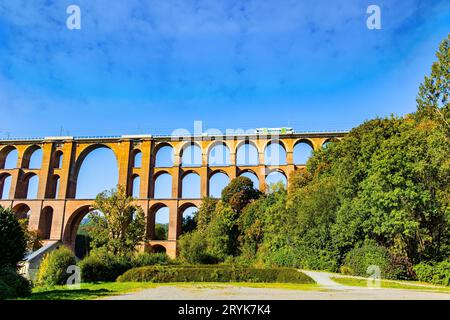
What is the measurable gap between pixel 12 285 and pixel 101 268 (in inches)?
307

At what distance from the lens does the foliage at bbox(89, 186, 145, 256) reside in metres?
23.9

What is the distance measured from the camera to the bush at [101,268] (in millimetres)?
16281

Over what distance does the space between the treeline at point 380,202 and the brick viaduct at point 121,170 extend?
1690 centimetres

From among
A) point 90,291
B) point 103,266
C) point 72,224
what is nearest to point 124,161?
point 72,224

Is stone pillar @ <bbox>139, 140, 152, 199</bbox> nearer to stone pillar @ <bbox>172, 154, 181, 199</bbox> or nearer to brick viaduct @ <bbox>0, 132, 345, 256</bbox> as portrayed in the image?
brick viaduct @ <bbox>0, 132, 345, 256</bbox>

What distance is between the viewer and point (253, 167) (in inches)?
1624

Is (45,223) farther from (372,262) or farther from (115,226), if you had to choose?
(372,262)

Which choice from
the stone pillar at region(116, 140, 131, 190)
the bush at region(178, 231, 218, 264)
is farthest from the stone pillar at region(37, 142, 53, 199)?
the bush at region(178, 231, 218, 264)

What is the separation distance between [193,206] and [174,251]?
557 centimetres

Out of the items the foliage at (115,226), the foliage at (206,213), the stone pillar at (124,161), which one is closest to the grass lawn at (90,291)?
the foliage at (115,226)

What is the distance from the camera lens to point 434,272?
1399cm

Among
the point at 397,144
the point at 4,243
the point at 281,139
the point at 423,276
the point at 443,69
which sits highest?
the point at 281,139
